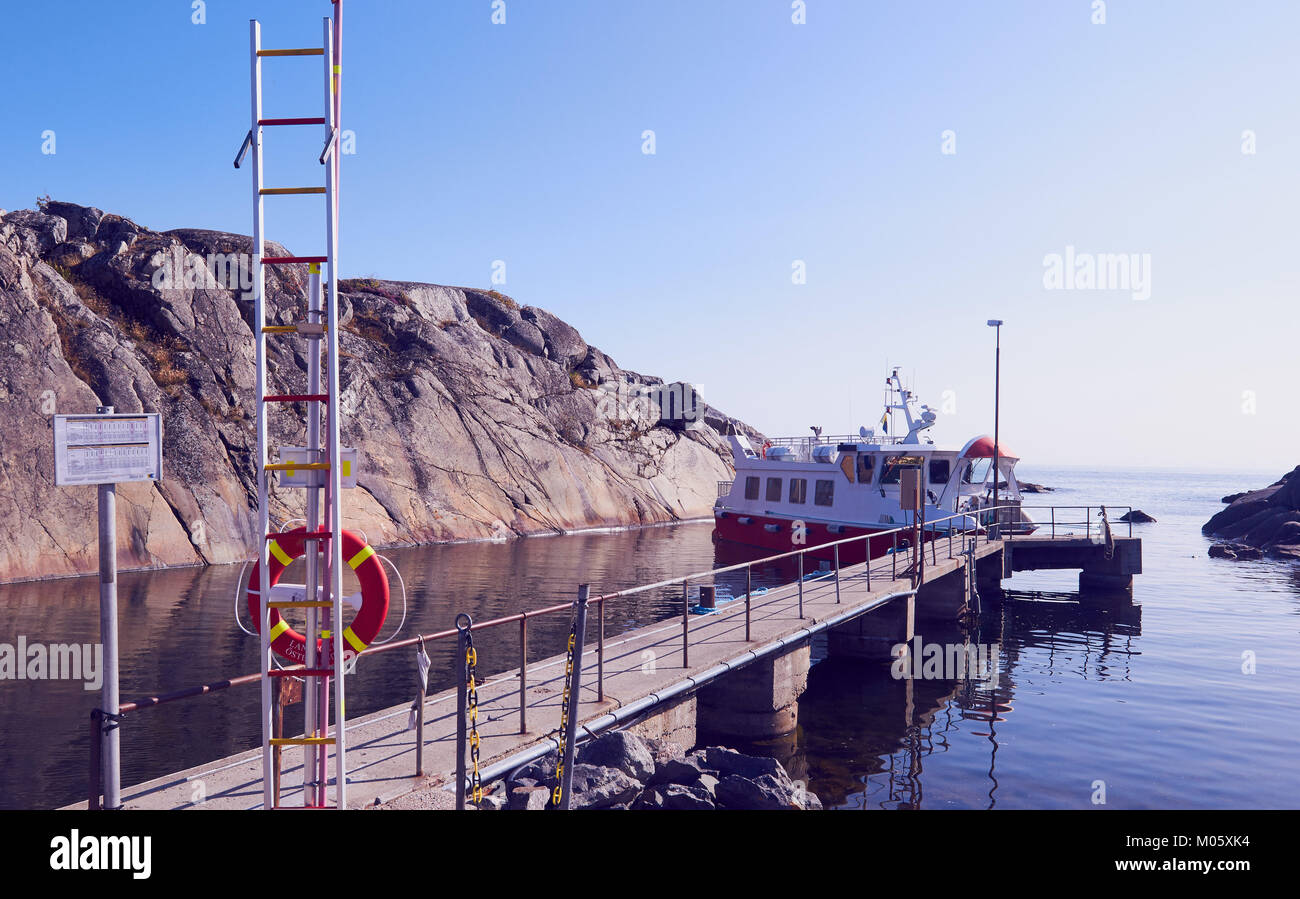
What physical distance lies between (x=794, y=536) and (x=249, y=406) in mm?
25860

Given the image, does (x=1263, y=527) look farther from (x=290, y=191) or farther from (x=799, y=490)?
(x=290, y=191)

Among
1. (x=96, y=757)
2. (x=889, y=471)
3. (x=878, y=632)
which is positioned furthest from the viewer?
(x=889, y=471)

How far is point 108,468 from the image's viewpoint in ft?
16.5

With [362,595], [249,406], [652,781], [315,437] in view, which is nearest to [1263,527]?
[652,781]

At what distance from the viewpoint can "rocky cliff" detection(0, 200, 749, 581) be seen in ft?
104

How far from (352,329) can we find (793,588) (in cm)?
4073

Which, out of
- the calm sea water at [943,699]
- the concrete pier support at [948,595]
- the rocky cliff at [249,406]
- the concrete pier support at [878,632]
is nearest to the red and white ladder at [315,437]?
the calm sea water at [943,699]

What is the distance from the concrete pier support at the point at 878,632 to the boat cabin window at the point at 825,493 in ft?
47.7

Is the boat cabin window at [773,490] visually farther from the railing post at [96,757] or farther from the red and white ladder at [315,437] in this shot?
the railing post at [96,757]

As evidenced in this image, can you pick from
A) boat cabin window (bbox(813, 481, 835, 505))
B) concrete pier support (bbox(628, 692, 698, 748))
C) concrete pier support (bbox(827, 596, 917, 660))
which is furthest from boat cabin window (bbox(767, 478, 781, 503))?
concrete pier support (bbox(628, 692, 698, 748))
